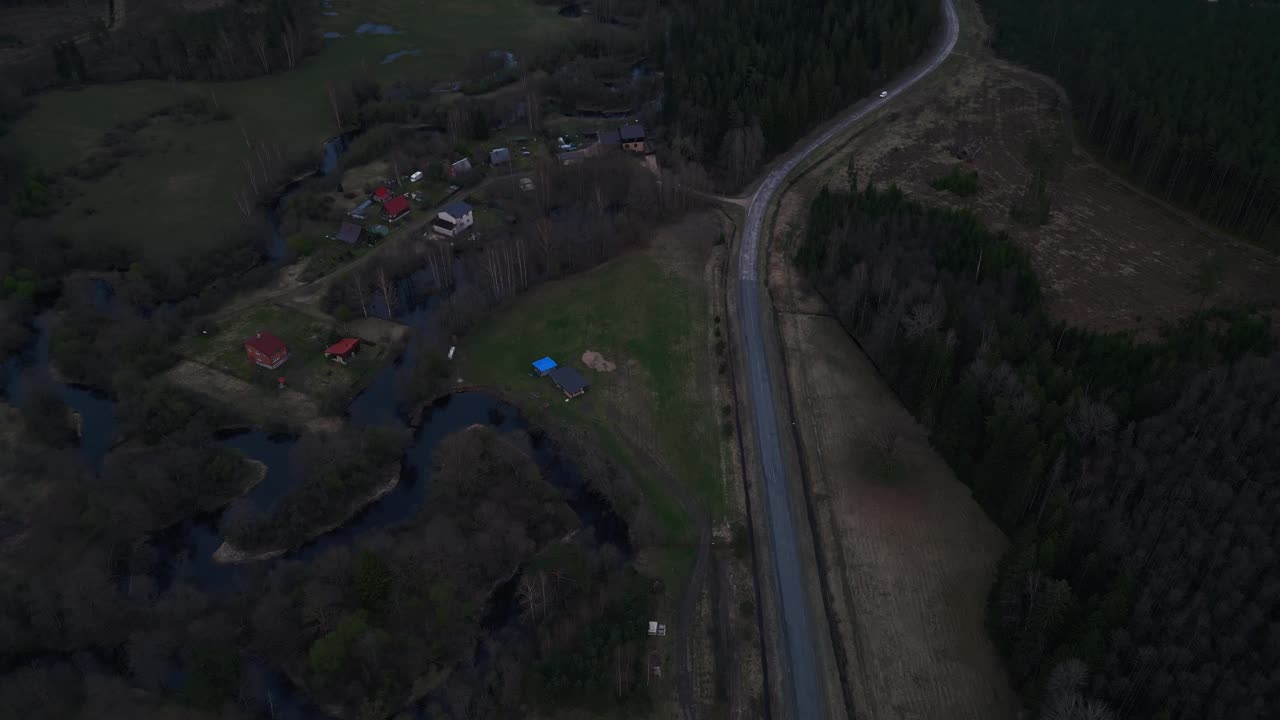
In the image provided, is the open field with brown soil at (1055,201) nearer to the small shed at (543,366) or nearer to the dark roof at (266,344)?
the small shed at (543,366)

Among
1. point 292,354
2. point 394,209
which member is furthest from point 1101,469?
point 394,209

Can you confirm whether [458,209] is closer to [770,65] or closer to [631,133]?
[631,133]

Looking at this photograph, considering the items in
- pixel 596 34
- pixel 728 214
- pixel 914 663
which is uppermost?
pixel 596 34

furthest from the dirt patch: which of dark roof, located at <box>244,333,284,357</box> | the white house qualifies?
dark roof, located at <box>244,333,284,357</box>

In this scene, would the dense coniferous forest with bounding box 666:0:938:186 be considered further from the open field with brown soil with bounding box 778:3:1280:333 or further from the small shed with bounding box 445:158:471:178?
the small shed with bounding box 445:158:471:178

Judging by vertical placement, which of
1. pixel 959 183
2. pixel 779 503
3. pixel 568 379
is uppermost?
pixel 959 183

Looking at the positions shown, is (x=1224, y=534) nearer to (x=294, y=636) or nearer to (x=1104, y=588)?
(x=1104, y=588)

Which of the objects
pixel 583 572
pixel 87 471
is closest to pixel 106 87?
pixel 87 471
